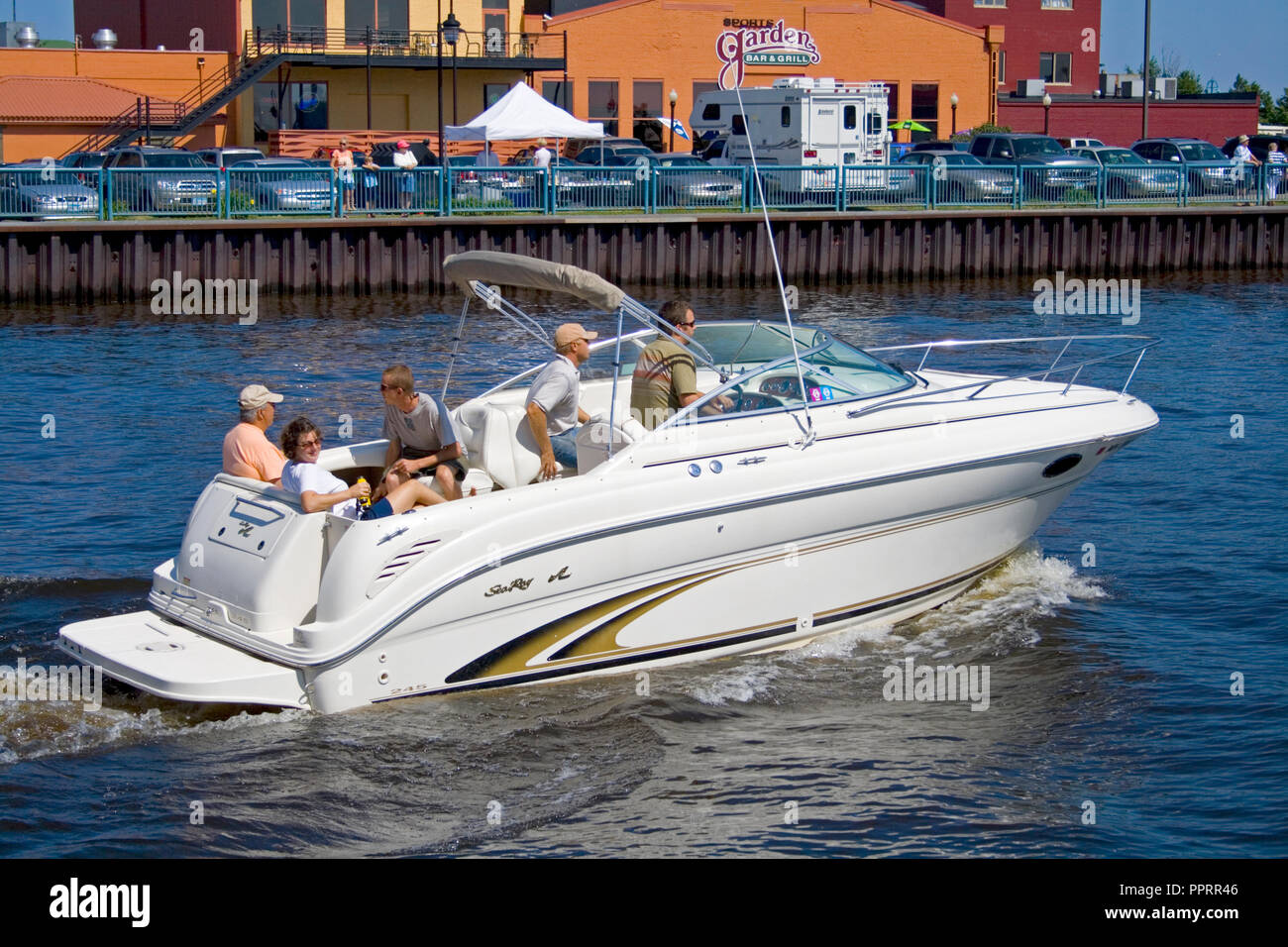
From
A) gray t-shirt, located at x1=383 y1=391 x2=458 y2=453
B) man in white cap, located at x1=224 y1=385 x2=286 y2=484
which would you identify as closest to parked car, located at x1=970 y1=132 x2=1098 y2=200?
gray t-shirt, located at x1=383 y1=391 x2=458 y2=453

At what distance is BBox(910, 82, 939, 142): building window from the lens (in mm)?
51562

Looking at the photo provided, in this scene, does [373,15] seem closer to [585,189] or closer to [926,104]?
[926,104]

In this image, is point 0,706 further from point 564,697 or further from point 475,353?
point 475,353

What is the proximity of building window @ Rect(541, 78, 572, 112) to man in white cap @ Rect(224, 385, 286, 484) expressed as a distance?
130 feet

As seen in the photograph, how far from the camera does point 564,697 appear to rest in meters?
7.75

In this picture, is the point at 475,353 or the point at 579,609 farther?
the point at 475,353

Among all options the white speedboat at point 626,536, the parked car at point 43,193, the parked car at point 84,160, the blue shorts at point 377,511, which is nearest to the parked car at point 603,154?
the parked car at point 84,160

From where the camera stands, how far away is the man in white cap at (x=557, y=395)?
802 cm

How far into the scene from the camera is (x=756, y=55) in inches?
1874

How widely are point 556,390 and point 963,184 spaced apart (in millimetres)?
21463
